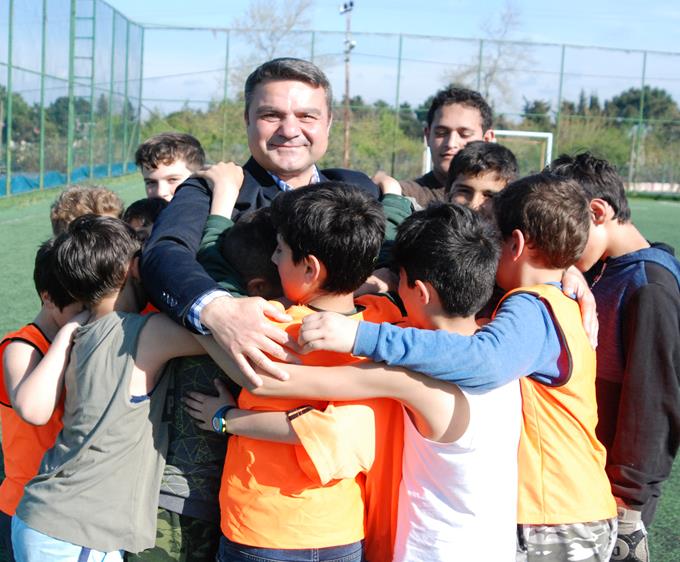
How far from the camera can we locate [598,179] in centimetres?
266

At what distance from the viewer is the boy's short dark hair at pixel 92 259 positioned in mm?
2215

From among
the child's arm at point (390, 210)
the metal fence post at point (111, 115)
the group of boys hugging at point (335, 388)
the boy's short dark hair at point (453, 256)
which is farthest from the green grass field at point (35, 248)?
the boy's short dark hair at point (453, 256)

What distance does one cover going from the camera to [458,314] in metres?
2.07

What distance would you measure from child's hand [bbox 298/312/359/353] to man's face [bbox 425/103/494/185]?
2955 millimetres

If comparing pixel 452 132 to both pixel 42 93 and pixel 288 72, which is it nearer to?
pixel 288 72

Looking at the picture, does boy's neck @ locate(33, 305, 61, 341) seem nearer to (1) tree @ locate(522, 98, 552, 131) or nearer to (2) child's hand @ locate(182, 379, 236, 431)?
(2) child's hand @ locate(182, 379, 236, 431)

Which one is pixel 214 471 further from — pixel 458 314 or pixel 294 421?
pixel 458 314

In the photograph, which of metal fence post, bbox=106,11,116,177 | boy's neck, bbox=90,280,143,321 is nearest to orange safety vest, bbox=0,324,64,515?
boy's neck, bbox=90,280,143,321

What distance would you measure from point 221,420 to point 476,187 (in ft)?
5.57

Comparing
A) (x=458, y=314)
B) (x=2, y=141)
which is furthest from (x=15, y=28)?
(x=458, y=314)

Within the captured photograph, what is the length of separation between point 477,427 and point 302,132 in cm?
130

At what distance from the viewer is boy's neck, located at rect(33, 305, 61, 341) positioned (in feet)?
7.93

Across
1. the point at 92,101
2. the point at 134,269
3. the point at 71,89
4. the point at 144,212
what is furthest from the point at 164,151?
the point at 92,101

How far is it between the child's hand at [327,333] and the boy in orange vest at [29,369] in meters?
0.84
